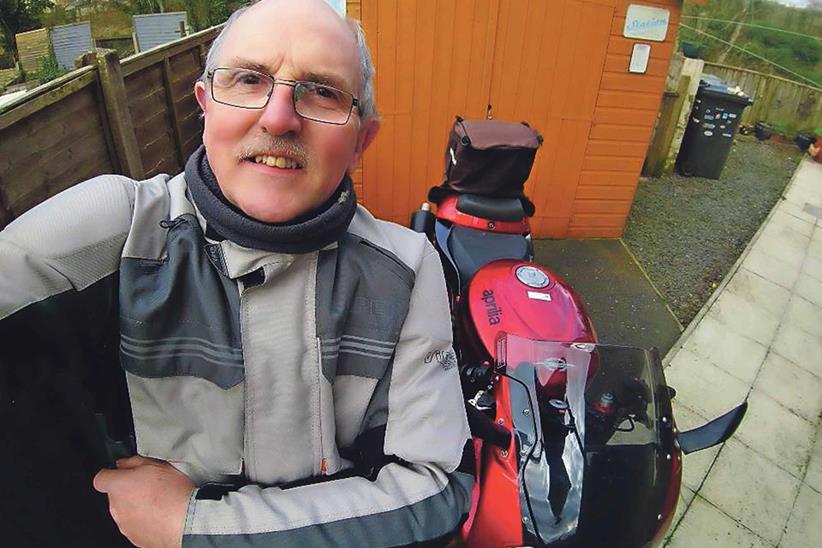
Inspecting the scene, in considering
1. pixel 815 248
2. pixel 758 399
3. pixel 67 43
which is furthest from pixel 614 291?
pixel 67 43

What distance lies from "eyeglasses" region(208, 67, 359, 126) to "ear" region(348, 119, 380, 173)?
119mm

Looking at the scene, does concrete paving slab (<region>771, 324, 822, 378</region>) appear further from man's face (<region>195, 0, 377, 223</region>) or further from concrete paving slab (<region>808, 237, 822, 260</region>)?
man's face (<region>195, 0, 377, 223</region>)

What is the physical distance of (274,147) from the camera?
3.02 ft

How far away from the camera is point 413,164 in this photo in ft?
15.2

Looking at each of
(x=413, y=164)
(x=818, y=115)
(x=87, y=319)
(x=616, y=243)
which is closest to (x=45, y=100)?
(x=87, y=319)

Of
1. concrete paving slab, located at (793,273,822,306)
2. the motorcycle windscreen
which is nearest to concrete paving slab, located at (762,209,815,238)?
concrete paving slab, located at (793,273,822,306)

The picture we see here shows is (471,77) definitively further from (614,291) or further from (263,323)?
(263,323)

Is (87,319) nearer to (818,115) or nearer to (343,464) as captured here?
(343,464)

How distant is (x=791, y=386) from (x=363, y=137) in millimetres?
3877

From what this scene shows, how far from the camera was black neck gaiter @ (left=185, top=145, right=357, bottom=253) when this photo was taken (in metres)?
0.92

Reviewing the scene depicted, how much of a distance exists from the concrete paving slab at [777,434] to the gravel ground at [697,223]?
934 millimetres

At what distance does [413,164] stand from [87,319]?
Answer: 12.9 feet

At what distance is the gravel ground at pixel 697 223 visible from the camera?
4.77m

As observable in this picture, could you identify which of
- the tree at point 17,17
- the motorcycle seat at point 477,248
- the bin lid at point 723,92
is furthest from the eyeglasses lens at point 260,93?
the tree at point 17,17
